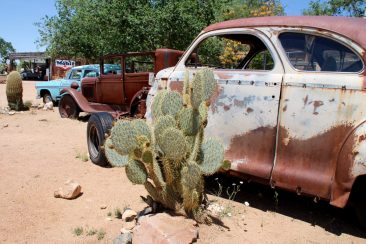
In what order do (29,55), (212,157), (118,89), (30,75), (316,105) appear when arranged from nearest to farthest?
(212,157), (316,105), (118,89), (30,75), (29,55)

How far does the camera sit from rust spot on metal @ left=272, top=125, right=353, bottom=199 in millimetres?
3400

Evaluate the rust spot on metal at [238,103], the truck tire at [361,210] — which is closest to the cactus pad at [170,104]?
the rust spot on metal at [238,103]

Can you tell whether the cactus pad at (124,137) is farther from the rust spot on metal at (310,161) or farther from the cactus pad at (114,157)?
the rust spot on metal at (310,161)

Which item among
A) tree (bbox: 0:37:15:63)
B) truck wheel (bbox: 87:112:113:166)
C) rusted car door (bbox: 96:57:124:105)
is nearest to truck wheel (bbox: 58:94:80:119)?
rusted car door (bbox: 96:57:124:105)

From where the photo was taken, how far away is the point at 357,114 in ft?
10.8

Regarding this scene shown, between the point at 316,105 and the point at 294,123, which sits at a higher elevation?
the point at 316,105

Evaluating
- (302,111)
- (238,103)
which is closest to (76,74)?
(238,103)

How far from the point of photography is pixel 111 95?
8914mm

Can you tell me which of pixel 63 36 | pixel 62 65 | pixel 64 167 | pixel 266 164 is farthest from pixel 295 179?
pixel 62 65

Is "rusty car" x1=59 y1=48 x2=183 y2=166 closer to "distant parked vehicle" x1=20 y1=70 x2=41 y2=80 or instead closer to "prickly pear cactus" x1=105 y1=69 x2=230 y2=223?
"prickly pear cactus" x1=105 y1=69 x2=230 y2=223

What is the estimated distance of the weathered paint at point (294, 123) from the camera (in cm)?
331

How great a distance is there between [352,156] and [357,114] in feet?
1.19

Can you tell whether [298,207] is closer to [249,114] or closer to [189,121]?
[249,114]

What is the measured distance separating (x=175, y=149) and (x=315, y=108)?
1.38 meters
